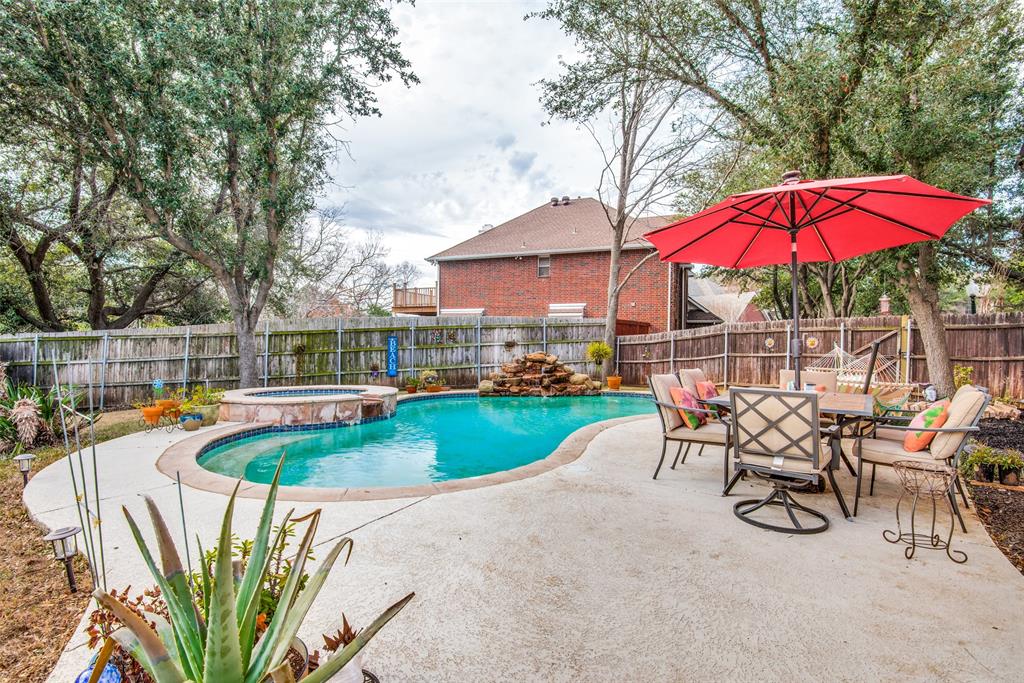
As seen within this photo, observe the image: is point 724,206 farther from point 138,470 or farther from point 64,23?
point 64,23

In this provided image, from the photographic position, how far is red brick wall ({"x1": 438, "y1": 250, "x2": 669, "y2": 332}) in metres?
19.0

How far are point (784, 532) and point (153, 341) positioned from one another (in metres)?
12.8

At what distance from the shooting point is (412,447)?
7387 millimetres

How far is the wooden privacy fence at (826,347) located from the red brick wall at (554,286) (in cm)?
365

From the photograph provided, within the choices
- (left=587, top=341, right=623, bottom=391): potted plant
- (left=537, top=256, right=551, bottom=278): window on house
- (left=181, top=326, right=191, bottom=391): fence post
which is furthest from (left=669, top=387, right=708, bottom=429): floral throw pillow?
(left=537, top=256, right=551, bottom=278): window on house

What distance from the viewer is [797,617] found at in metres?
2.31

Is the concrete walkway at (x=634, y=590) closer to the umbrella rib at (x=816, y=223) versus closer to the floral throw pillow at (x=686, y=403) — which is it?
the floral throw pillow at (x=686, y=403)

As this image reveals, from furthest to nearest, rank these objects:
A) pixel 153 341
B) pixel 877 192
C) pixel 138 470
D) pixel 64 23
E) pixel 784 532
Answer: pixel 153 341
pixel 64 23
pixel 138 470
pixel 877 192
pixel 784 532

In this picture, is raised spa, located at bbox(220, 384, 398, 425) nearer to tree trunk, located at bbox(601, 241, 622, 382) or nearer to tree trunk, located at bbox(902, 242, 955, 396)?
tree trunk, located at bbox(601, 241, 622, 382)

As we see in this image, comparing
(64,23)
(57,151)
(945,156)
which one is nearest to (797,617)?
(945,156)

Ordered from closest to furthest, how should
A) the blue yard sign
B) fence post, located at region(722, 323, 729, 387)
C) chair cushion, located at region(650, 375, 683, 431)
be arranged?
Answer: chair cushion, located at region(650, 375, 683, 431) < fence post, located at region(722, 323, 729, 387) < the blue yard sign

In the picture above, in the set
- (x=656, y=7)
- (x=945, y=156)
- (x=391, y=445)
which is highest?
(x=656, y=7)

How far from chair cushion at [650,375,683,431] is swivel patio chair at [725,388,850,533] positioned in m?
0.97

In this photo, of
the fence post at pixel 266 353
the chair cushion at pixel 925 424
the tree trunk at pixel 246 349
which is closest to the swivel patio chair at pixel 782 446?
the chair cushion at pixel 925 424
